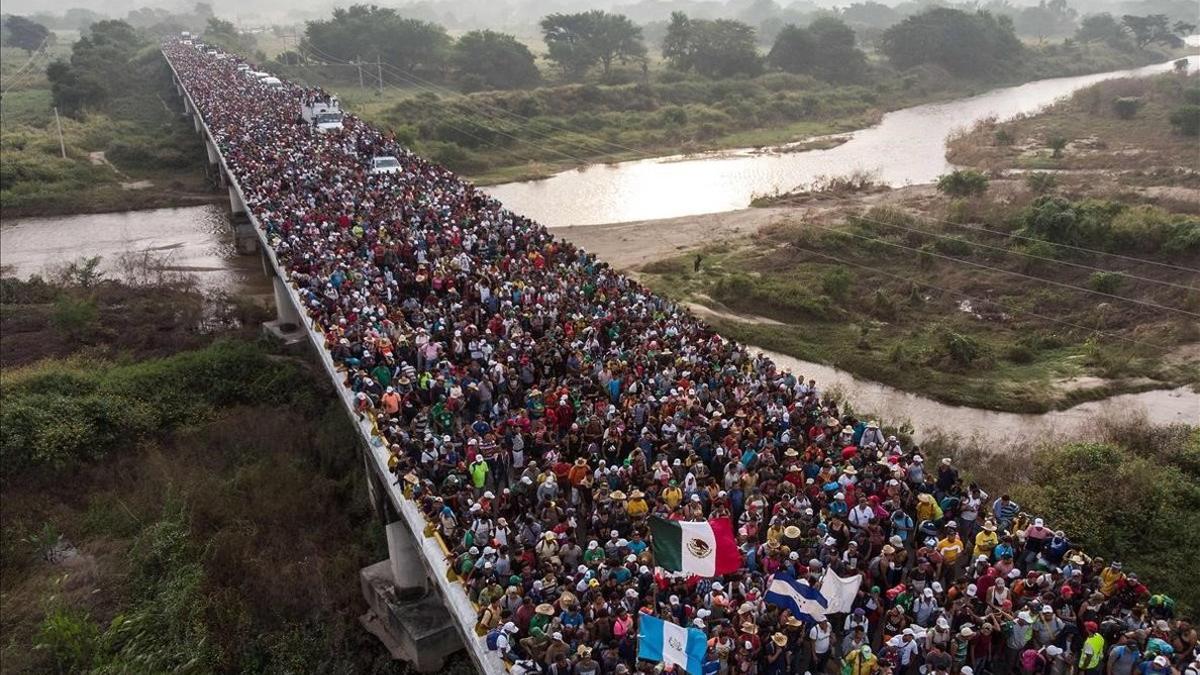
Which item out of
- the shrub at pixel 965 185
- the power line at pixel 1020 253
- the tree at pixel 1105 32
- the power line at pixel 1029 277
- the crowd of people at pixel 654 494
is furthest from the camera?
the tree at pixel 1105 32

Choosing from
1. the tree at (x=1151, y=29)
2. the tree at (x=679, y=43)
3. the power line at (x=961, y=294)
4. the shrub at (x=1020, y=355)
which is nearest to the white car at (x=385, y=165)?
the power line at (x=961, y=294)

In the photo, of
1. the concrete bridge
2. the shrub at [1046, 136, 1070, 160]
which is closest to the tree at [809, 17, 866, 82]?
the shrub at [1046, 136, 1070, 160]

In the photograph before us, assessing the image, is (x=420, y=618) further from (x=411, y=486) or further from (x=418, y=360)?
(x=418, y=360)

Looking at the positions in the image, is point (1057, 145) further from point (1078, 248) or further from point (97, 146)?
point (97, 146)

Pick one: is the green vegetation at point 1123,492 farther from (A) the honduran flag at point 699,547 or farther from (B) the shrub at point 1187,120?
(B) the shrub at point 1187,120

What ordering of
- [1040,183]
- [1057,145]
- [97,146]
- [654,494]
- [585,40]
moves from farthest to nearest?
[585,40]
[97,146]
[1057,145]
[1040,183]
[654,494]

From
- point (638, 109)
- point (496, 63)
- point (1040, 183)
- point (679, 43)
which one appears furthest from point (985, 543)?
point (679, 43)

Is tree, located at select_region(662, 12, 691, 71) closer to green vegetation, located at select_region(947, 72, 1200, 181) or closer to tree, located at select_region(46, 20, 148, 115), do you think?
green vegetation, located at select_region(947, 72, 1200, 181)
